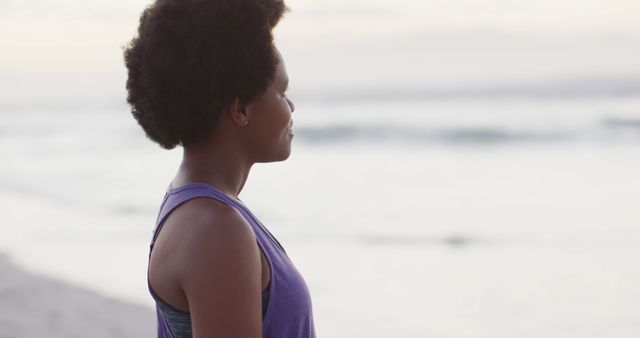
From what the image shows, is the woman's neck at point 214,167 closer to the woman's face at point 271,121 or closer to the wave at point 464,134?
the woman's face at point 271,121

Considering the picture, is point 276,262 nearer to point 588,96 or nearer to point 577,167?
point 577,167

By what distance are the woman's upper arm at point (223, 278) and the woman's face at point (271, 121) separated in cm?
22

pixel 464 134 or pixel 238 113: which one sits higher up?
pixel 464 134

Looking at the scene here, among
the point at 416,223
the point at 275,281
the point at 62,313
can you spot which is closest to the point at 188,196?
the point at 275,281

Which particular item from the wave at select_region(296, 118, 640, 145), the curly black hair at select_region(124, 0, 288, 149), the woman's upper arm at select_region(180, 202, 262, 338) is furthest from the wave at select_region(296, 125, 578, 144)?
the woman's upper arm at select_region(180, 202, 262, 338)

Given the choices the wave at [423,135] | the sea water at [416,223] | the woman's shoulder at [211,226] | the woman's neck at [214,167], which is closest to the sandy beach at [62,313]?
the sea water at [416,223]

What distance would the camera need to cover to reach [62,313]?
5828mm

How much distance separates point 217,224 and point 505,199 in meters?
10.1

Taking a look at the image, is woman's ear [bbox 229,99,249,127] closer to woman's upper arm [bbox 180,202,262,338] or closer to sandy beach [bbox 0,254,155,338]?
woman's upper arm [bbox 180,202,262,338]

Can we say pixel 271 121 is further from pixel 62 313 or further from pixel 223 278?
pixel 62 313

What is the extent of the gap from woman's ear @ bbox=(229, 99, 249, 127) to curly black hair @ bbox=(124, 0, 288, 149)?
1 centimetres

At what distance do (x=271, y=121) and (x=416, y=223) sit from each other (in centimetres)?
805

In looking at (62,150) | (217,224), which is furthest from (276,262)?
(62,150)

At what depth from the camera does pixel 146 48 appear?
159 centimetres
